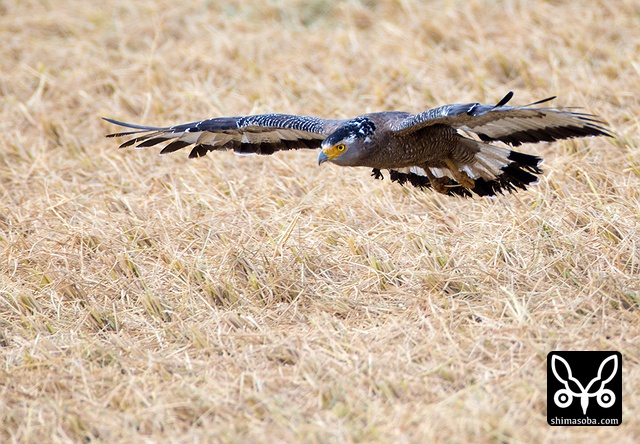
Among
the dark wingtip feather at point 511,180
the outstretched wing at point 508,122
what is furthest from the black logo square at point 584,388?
the dark wingtip feather at point 511,180

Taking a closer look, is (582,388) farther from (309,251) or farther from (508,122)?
(309,251)

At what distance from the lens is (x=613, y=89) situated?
8273 mm

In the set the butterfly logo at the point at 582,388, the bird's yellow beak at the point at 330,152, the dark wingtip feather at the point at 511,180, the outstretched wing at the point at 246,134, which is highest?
the outstretched wing at the point at 246,134

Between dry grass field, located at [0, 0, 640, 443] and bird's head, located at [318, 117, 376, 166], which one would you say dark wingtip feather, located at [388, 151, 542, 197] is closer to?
dry grass field, located at [0, 0, 640, 443]

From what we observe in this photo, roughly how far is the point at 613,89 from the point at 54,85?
21.4 ft

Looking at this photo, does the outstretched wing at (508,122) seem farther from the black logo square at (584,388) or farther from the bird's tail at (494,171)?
the black logo square at (584,388)

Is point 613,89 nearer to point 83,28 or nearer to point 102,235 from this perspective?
point 102,235

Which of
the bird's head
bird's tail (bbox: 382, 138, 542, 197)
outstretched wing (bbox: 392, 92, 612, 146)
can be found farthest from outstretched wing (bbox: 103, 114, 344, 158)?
bird's tail (bbox: 382, 138, 542, 197)

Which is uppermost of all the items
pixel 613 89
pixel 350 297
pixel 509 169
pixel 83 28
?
pixel 83 28

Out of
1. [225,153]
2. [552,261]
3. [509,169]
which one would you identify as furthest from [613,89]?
[225,153]

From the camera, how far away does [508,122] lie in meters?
5.65

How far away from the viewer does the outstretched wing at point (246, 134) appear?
6.38m

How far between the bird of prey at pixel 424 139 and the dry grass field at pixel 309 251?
36 cm

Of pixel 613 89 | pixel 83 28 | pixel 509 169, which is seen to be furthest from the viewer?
pixel 83 28
